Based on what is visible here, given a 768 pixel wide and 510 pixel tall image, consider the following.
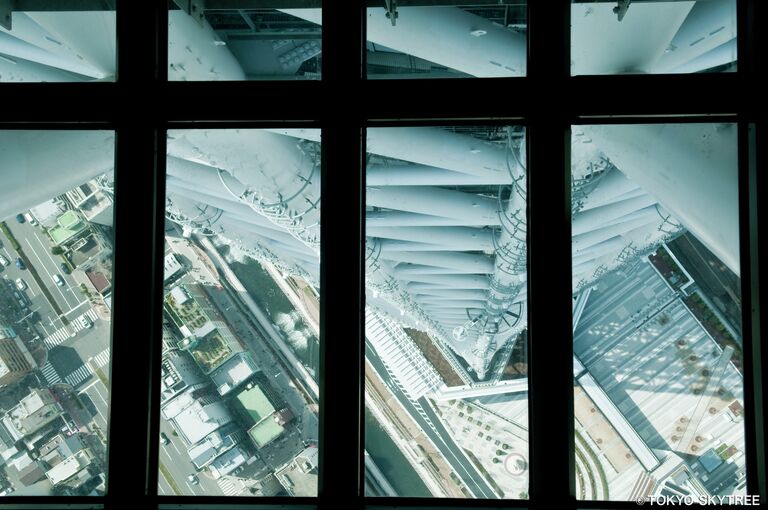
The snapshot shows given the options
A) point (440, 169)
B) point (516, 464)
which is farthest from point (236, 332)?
point (516, 464)

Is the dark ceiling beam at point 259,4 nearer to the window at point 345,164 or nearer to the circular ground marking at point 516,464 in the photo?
the window at point 345,164

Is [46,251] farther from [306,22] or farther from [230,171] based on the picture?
[306,22]

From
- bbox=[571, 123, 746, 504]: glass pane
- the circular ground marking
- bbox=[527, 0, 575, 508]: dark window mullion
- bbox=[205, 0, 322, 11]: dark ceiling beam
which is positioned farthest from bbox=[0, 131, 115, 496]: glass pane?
bbox=[571, 123, 746, 504]: glass pane

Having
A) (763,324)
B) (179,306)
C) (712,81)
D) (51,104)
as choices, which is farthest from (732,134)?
(51,104)

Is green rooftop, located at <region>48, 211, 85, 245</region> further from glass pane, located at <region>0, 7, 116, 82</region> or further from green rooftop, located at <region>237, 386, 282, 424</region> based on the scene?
green rooftop, located at <region>237, 386, 282, 424</region>

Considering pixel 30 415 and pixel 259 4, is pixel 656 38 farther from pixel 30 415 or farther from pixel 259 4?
pixel 30 415

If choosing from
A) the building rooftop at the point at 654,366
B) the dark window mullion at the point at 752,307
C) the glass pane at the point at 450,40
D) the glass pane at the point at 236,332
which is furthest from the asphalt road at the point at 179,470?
the dark window mullion at the point at 752,307
